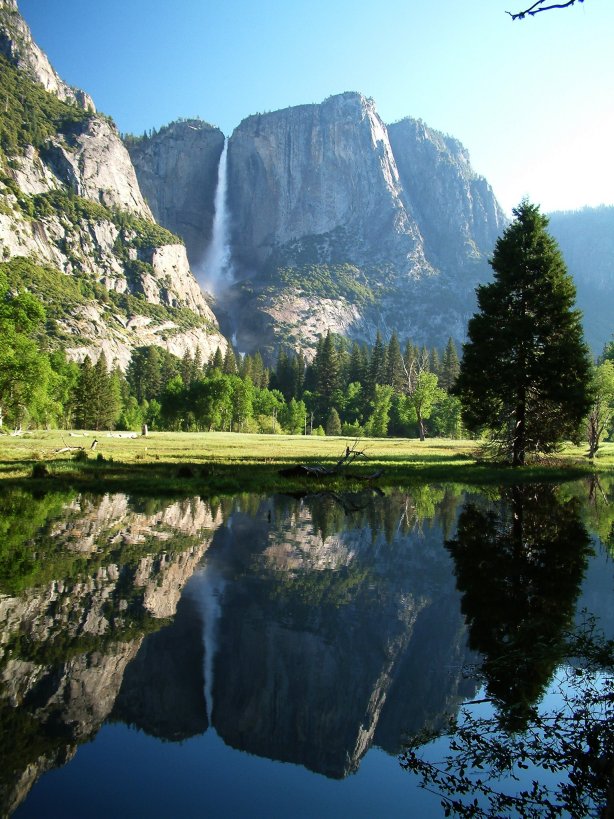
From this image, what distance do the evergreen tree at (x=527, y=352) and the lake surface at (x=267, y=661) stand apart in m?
21.2

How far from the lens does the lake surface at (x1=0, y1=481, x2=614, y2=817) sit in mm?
5148

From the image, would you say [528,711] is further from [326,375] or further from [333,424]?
[326,375]

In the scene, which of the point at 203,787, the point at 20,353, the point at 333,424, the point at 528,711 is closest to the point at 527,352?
the point at 528,711

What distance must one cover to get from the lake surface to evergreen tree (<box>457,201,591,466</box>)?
21.2 m

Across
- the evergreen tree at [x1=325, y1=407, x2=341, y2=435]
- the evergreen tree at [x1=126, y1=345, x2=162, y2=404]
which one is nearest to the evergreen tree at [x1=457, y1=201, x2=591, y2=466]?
the evergreen tree at [x1=325, y1=407, x2=341, y2=435]

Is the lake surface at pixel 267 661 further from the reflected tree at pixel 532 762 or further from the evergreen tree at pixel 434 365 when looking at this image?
the evergreen tree at pixel 434 365

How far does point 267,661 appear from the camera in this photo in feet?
24.7

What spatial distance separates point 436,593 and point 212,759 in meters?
5.88

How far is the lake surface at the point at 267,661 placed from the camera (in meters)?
5.15

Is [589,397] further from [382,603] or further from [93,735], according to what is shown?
[93,735]

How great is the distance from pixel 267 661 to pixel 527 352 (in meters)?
31.3

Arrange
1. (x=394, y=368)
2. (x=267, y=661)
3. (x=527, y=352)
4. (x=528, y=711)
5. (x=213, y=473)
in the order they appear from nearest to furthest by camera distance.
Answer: (x=528, y=711) → (x=267, y=661) → (x=213, y=473) → (x=527, y=352) → (x=394, y=368)

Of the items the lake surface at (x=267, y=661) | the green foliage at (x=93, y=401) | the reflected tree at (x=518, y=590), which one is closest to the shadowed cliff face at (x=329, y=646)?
the lake surface at (x=267, y=661)

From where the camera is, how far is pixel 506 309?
36156mm
